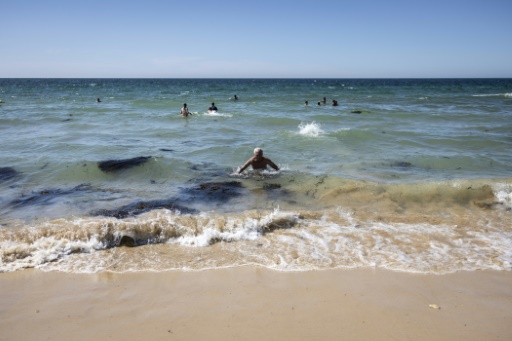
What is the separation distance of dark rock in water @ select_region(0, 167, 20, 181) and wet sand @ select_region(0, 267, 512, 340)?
5395 mm

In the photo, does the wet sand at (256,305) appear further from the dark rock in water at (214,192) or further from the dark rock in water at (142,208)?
the dark rock in water at (214,192)

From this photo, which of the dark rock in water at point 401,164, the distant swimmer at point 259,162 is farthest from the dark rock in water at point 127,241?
the dark rock in water at point 401,164

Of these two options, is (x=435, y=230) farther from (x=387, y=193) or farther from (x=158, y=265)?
(x=158, y=265)

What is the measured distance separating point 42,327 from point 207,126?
46.5 ft

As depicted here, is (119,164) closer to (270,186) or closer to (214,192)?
(214,192)

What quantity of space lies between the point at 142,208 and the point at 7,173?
4.88 m

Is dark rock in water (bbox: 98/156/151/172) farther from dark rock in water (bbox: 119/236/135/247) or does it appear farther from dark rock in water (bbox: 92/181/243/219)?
dark rock in water (bbox: 119/236/135/247)

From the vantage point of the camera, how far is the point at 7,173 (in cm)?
902

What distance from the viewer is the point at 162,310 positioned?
362cm

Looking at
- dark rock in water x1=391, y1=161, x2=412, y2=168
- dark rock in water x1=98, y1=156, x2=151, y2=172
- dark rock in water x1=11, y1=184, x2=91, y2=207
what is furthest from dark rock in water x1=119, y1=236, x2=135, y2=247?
dark rock in water x1=391, y1=161, x2=412, y2=168

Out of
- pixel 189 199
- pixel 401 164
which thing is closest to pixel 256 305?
pixel 189 199

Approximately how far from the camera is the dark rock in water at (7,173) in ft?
28.6

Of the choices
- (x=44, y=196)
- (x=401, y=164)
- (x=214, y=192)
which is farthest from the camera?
(x=401, y=164)

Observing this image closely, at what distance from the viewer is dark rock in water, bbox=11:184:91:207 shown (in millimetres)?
6940
